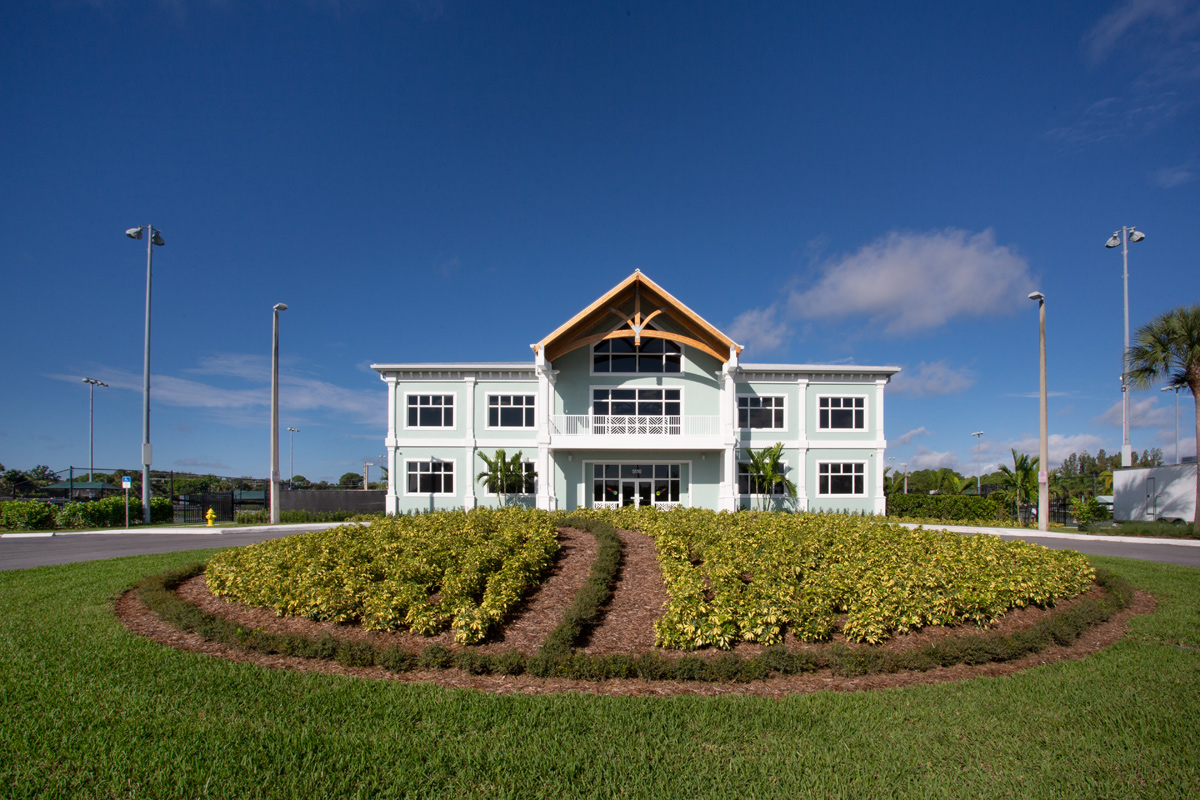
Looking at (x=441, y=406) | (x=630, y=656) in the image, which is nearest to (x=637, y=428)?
(x=441, y=406)

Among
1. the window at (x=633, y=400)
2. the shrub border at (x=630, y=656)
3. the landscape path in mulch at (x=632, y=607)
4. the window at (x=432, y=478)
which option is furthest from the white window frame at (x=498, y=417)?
the shrub border at (x=630, y=656)

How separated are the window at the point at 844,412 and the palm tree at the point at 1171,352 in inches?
406

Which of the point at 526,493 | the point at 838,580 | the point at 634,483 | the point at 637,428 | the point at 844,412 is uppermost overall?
the point at 844,412

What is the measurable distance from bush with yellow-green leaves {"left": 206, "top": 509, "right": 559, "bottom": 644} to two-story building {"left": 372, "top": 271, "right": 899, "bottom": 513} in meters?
13.3

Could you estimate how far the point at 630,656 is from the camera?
20.1ft

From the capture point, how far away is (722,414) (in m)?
24.0

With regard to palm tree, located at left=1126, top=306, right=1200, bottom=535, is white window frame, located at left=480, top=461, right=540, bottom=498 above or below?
below

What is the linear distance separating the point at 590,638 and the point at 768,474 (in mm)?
18483

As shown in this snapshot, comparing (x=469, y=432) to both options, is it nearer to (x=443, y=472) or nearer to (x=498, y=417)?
(x=498, y=417)

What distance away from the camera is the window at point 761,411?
25734 mm

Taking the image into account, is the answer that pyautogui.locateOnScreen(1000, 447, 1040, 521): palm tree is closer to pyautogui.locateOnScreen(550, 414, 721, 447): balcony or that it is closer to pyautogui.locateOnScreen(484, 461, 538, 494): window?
pyautogui.locateOnScreen(550, 414, 721, 447): balcony

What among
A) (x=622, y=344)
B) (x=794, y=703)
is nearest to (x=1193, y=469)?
(x=622, y=344)

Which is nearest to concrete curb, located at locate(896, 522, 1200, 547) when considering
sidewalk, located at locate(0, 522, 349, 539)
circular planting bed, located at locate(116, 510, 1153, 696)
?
circular planting bed, located at locate(116, 510, 1153, 696)

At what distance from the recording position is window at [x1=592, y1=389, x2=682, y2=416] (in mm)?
24969
